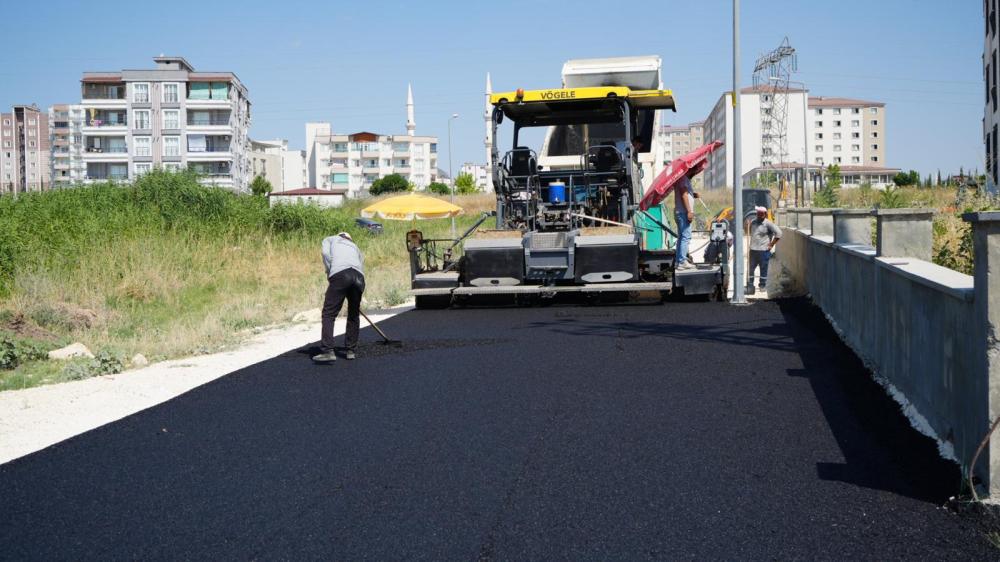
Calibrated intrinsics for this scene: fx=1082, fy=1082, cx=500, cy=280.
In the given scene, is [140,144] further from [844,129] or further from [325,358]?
[325,358]

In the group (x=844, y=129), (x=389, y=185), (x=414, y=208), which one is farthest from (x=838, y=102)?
(x=414, y=208)

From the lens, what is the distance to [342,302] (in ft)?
38.7

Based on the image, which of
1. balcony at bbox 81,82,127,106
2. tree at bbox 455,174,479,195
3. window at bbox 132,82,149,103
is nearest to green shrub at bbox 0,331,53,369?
window at bbox 132,82,149,103

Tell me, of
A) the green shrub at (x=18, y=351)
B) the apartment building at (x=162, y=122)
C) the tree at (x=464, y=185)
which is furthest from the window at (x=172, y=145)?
the green shrub at (x=18, y=351)

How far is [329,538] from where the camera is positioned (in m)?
5.17

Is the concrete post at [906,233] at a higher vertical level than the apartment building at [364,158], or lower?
lower

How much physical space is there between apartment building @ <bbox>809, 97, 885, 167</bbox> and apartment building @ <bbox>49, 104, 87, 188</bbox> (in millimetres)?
92464

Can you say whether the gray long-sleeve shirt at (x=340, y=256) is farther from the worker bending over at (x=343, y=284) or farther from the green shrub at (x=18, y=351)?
the green shrub at (x=18, y=351)

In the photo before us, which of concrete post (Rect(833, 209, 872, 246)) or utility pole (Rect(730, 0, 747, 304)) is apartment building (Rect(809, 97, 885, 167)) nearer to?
utility pole (Rect(730, 0, 747, 304))

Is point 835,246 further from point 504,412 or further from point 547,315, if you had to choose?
point 504,412

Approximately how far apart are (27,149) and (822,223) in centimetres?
19227

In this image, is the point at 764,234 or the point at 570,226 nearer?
the point at 570,226

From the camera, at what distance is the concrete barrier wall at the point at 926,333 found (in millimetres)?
5430

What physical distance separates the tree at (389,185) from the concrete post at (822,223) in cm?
10813
